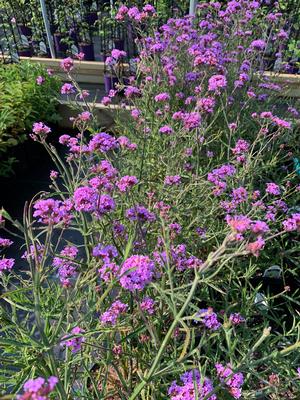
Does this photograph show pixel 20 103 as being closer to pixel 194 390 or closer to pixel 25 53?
pixel 25 53

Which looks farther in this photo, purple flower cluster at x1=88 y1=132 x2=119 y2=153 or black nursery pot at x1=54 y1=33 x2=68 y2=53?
black nursery pot at x1=54 y1=33 x2=68 y2=53

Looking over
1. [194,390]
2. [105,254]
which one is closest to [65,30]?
[105,254]

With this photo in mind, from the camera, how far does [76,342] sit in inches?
41.8

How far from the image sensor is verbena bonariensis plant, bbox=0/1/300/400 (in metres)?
0.94

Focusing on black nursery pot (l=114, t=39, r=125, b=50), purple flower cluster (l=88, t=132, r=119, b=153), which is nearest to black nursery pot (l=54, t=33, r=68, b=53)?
black nursery pot (l=114, t=39, r=125, b=50)

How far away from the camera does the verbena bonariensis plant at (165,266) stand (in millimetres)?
936

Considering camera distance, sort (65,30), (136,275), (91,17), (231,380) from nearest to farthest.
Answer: (136,275) → (231,380) → (65,30) → (91,17)

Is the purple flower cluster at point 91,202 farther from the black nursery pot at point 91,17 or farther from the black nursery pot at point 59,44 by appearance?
the black nursery pot at point 91,17

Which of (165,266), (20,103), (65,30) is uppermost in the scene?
(165,266)

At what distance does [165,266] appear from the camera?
1.03 metres

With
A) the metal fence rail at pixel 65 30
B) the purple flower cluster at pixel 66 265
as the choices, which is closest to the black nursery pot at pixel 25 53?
the metal fence rail at pixel 65 30

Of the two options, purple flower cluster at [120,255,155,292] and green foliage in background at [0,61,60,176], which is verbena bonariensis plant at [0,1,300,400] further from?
green foliage in background at [0,61,60,176]

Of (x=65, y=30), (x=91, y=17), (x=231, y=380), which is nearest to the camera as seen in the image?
(x=231, y=380)

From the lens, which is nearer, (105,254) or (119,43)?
(105,254)
